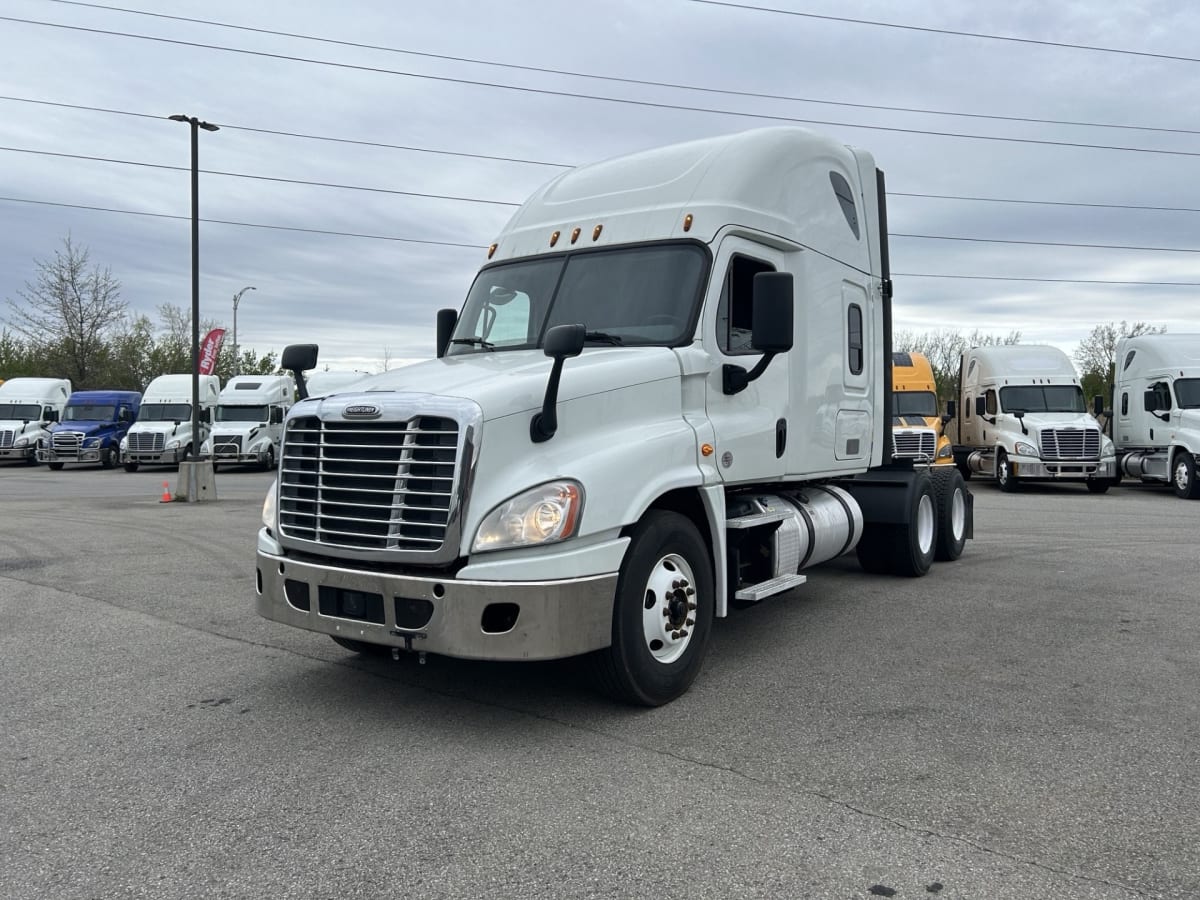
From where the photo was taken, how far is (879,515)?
9.26 meters

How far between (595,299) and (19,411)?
34.8 metres

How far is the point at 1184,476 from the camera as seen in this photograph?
20422 millimetres

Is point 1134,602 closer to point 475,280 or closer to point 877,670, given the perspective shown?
point 877,670

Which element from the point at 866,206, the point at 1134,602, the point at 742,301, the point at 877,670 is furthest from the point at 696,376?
the point at 1134,602

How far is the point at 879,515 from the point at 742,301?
13.0 ft

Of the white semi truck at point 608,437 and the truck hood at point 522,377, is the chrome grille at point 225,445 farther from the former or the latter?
the truck hood at point 522,377

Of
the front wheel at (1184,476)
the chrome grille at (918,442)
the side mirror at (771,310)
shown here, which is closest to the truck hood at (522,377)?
the side mirror at (771,310)

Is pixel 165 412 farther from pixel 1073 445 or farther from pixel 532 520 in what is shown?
pixel 532 520

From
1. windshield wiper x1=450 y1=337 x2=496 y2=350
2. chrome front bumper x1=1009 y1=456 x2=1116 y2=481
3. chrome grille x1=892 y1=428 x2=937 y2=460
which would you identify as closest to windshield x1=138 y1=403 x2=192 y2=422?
chrome grille x1=892 y1=428 x2=937 y2=460

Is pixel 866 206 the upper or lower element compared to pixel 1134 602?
upper

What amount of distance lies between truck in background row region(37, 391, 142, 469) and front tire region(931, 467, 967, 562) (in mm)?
29629

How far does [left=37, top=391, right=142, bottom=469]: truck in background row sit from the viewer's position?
31703mm

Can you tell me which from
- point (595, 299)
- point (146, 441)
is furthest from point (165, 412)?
point (595, 299)

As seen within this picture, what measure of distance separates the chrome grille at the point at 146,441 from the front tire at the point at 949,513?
1029 inches
